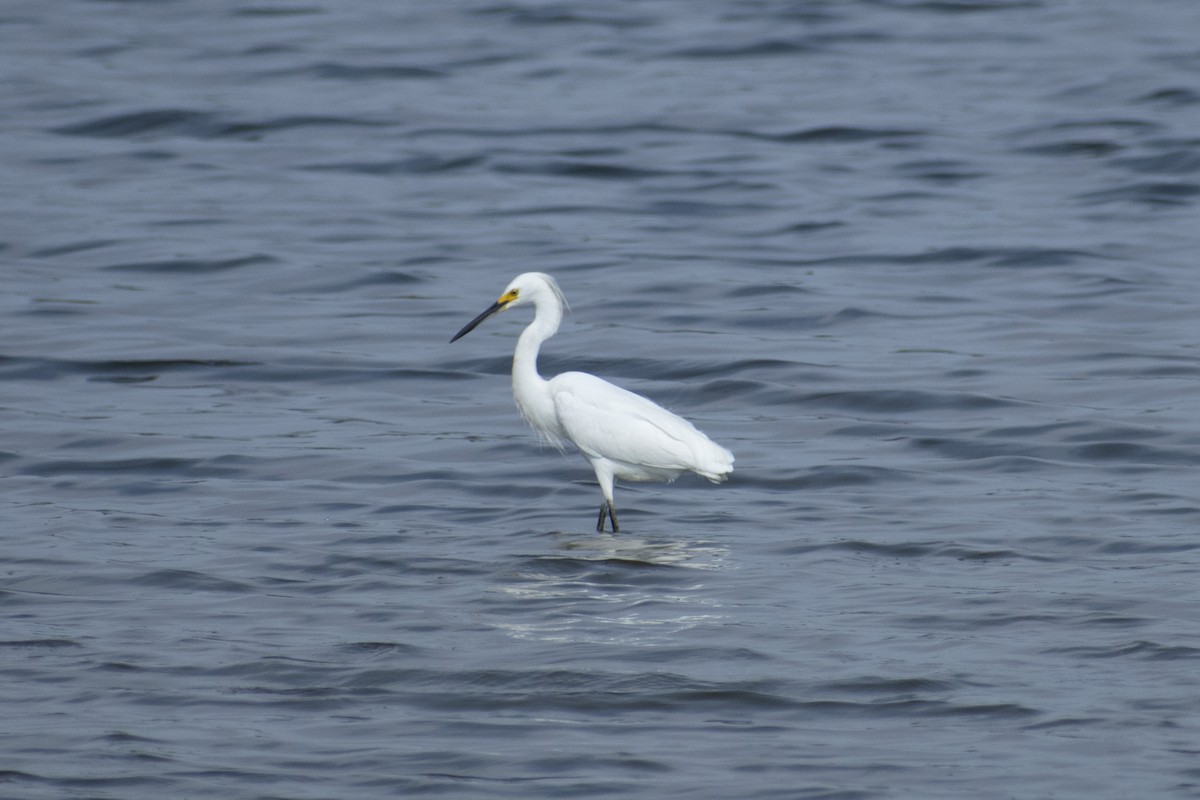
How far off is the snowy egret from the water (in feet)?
0.99

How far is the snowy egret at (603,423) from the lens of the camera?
9305 millimetres

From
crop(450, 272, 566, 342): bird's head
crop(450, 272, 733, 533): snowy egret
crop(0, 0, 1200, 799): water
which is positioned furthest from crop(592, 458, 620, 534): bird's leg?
crop(450, 272, 566, 342): bird's head

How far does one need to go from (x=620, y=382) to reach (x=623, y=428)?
298cm

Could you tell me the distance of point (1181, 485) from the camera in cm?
956

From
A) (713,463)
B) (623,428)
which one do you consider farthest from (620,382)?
(713,463)

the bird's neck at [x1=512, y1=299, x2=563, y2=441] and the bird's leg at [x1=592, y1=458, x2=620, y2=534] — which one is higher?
the bird's neck at [x1=512, y1=299, x2=563, y2=441]

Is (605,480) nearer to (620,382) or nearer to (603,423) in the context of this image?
(603,423)

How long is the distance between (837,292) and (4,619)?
811 centimetres

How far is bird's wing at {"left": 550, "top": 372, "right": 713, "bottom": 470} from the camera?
30.5 feet

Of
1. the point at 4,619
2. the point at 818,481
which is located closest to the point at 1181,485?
the point at 818,481

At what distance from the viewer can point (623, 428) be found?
9312mm

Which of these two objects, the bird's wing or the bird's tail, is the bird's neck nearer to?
the bird's wing

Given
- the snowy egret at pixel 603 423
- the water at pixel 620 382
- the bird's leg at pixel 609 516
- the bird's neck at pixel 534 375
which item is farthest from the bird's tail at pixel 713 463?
the bird's neck at pixel 534 375

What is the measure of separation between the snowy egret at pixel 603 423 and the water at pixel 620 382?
303 millimetres
